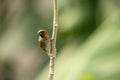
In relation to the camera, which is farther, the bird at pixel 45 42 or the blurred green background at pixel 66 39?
the blurred green background at pixel 66 39

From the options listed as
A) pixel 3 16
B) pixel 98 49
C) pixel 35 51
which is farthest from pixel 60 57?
pixel 3 16

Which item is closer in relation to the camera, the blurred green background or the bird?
the bird

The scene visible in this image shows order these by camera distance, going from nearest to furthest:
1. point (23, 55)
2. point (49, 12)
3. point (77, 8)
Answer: point (77, 8) → point (49, 12) → point (23, 55)

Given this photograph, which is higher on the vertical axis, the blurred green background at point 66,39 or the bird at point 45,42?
the blurred green background at point 66,39

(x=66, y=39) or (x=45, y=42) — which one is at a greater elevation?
(x=66, y=39)

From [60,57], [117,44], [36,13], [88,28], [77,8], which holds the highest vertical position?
[36,13]

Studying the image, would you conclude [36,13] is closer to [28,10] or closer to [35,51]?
[28,10]

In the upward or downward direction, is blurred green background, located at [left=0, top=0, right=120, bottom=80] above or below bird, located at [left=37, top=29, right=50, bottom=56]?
above

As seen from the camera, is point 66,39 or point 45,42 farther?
point 66,39
